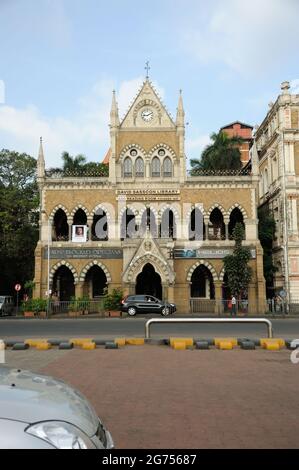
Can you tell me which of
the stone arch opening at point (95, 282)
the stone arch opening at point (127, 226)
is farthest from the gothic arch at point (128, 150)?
the stone arch opening at point (95, 282)

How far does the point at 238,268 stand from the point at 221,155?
13888 mm

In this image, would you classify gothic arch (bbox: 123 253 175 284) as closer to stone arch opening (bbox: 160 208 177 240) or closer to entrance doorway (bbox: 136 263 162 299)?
stone arch opening (bbox: 160 208 177 240)

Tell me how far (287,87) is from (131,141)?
41.8 ft

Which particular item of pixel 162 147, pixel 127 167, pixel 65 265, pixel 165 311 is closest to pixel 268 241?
pixel 162 147

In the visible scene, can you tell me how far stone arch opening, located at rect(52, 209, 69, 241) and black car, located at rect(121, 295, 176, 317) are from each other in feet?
30.5

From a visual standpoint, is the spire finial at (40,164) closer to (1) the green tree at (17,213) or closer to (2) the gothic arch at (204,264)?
(1) the green tree at (17,213)

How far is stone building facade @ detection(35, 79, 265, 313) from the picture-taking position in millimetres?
36188

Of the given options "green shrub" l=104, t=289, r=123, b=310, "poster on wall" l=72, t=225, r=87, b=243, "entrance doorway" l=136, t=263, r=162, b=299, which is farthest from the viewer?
"entrance doorway" l=136, t=263, r=162, b=299

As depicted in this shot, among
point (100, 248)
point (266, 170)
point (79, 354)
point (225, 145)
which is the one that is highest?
point (225, 145)

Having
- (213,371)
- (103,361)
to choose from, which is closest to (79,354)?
(103,361)

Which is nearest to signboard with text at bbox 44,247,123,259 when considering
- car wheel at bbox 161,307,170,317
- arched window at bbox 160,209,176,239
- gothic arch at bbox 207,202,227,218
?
arched window at bbox 160,209,176,239

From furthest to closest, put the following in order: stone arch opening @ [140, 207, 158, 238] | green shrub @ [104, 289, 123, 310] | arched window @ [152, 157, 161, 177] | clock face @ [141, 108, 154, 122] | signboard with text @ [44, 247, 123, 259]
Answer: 1. clock face @ [141, 108, 154, 122]
2. arched window @ [152, 157, 161, 177]
3. stone arch opening @ [140, 207, 158, 238]
4. signboard with text @ [44, 247, 123, 259]
5. green shrub @ [104, 289, 123, 310]

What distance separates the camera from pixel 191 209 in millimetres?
37594

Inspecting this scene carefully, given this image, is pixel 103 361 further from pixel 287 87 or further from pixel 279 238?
pixel 287 87
